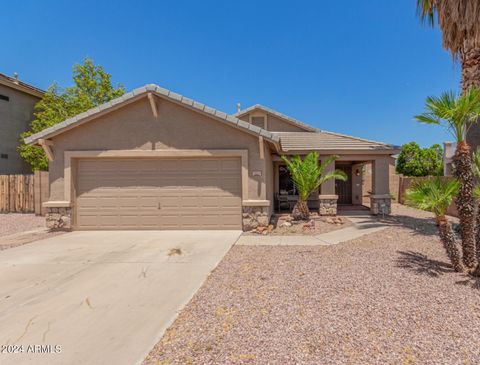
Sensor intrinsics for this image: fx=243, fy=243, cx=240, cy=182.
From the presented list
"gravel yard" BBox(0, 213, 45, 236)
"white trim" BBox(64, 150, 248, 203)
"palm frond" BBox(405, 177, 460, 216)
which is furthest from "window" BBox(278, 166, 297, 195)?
"gravel yard" BBox(0, 213, 45, 236)

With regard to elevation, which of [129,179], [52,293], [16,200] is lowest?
[52,293]

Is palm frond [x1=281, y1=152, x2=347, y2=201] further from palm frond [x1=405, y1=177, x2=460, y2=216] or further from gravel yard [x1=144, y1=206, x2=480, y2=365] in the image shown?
palm frond [x1=405, y1=177, x2=460, y2=216]

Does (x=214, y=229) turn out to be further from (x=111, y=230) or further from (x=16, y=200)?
(x=16, y=200)

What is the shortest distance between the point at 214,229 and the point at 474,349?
6.80 m

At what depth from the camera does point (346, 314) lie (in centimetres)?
308

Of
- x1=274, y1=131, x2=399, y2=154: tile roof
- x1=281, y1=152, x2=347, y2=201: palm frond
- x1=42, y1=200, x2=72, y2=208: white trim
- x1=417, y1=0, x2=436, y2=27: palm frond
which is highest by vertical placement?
x1=417, y1=0, x2=436, y2=27: palm frond

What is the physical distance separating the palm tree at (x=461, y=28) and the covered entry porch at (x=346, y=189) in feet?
13.1

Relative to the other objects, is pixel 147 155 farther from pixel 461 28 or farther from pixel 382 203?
pixel 461 28

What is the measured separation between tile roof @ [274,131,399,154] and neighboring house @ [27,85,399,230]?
333cm

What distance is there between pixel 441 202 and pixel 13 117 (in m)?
22.3

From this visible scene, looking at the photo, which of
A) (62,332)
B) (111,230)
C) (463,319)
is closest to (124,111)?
(111,230)

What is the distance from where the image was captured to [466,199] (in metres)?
4.08

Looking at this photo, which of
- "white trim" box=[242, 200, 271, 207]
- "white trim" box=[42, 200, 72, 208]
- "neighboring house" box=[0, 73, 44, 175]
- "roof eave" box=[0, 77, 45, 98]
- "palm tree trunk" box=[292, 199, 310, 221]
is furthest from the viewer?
"neighboring house" box=[0, 73, 44, 175]

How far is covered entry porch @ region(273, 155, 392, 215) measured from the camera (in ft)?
35.4
